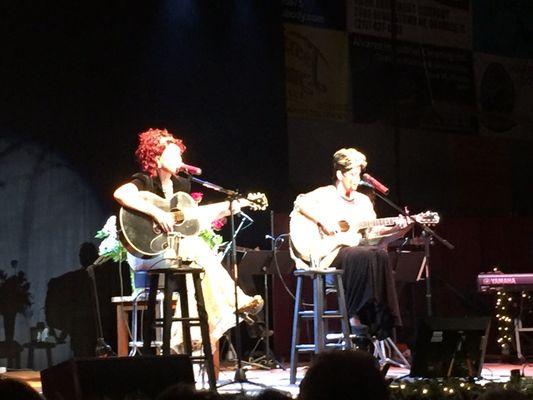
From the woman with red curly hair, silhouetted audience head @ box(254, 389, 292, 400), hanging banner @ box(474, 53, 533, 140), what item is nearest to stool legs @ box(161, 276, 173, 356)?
the woman with red curly hair

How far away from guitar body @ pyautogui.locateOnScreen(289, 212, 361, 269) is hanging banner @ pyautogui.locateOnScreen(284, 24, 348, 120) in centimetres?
313

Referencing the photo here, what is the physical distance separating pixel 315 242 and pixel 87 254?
2.47 meters

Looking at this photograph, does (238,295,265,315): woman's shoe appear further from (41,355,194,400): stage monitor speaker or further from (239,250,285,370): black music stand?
(41,355,194,400): stage monitor speaker

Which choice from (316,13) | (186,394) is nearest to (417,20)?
(316,13)

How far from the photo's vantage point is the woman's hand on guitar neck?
6562 millimetres

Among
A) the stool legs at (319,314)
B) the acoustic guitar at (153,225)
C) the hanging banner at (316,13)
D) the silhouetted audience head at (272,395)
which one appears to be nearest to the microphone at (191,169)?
the acoustic guitar at (153,225)

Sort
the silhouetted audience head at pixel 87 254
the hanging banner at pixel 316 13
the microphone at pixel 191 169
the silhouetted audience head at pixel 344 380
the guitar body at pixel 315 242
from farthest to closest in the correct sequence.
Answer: the hanging banner at pixel 316 13, the silhouetted audience head at pixel 87 254, the guitar body at pixel 315 242, the microphone at pixel 191 169, the silhouetted audience head at pixel 344 380

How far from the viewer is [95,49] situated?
9.11 m

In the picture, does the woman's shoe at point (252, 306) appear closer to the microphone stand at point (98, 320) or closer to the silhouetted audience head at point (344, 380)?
the microphone stand at point (98, 320)

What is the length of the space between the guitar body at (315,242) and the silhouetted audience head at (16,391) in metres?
5.20

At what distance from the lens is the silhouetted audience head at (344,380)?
2672mm

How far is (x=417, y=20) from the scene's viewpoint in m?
11.9

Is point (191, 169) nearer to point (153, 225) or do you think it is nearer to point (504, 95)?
point (153, 225)

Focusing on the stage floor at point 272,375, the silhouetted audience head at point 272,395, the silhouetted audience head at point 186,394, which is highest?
the silhouetted audience head at point 186,394
